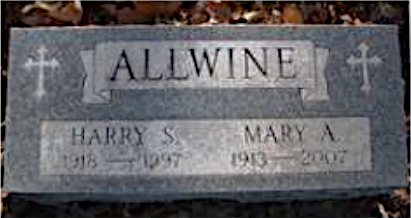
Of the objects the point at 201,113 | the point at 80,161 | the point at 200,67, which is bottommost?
the point at 80,161

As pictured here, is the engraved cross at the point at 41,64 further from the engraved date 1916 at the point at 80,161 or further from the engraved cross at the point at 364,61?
the engraved cross at the point at 364,61

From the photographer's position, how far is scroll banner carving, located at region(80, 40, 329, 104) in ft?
8.57

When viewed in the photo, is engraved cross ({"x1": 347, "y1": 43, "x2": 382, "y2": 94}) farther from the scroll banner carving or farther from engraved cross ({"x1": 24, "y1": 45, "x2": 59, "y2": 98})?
engraved cross ({"x1": 24, "y1": 45, "x2": 59, "y2": 98})

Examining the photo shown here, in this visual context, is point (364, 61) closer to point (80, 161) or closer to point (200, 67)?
point (200, 67)

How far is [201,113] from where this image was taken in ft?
8.53

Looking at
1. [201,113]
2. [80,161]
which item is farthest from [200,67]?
[80,161]

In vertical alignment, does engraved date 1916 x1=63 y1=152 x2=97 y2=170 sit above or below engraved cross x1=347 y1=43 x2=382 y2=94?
below

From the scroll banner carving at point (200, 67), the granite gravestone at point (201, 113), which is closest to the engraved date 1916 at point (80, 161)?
the granite gravestone at point (201, 113)

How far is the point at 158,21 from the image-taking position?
9.46ft

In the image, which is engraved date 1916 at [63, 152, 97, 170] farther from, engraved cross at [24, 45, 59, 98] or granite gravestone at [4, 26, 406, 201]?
engraved cross at [24, 45, 59, 98]

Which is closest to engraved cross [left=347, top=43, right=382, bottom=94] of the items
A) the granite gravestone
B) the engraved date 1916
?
the granite gravestone

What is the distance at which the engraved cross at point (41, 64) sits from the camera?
8.60ft

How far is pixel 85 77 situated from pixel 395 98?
39.9 inches

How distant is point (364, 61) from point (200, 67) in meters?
0.54
